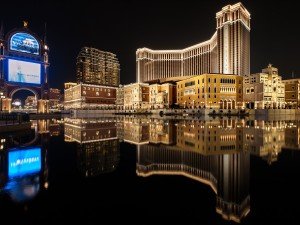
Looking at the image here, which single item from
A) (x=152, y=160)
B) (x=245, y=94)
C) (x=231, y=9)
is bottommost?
(x=152, y=160)

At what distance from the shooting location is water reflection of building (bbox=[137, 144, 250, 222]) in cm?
522

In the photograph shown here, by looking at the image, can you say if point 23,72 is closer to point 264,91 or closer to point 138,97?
point 138,97

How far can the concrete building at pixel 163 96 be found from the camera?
354 ft

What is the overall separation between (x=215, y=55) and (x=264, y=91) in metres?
63.3

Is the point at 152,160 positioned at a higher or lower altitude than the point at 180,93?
lower

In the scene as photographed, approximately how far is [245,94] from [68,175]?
301 ft

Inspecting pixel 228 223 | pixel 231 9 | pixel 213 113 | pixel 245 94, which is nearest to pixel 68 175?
pixel 228 223

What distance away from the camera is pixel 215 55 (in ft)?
471

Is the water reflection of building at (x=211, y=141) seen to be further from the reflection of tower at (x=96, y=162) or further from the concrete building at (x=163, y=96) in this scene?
the concrete building at (x=163, y=96)

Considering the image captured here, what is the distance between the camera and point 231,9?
126938 mm

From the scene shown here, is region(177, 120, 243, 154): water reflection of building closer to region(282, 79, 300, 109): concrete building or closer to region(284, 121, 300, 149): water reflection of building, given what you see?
region(284, 121, 300, 149): water reflection of building

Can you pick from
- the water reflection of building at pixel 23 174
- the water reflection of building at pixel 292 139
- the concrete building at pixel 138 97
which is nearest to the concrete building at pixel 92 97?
the concrete building at pixel 138 97

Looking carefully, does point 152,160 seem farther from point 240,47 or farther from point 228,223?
point 240,47

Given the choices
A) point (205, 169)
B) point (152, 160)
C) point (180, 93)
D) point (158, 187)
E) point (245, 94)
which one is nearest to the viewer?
point (158, 187)
